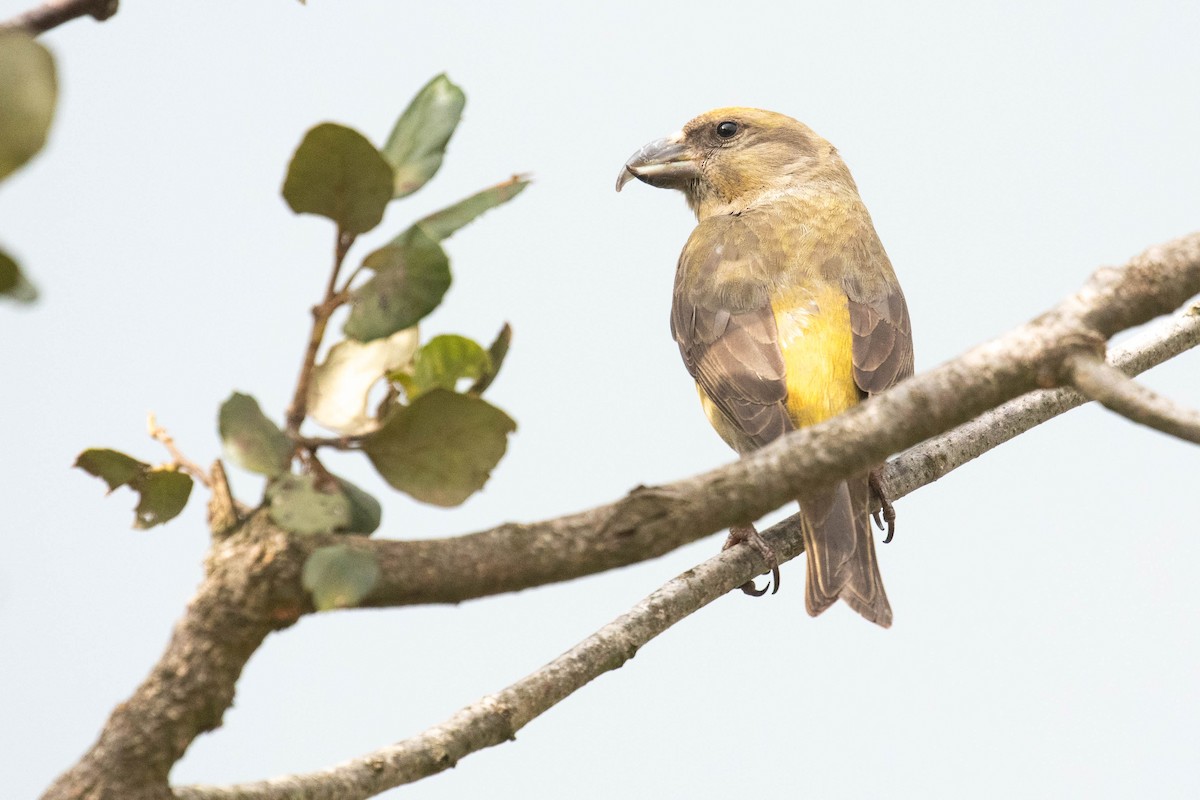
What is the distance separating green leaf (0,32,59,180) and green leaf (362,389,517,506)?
71 cm

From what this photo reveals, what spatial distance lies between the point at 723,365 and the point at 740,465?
3199 mm

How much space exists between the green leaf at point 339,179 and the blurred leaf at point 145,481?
0.55 metres

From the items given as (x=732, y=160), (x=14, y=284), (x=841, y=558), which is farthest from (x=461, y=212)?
(x=732, y=160)

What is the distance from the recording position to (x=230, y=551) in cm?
186

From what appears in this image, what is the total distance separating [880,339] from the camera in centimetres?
Result: 506

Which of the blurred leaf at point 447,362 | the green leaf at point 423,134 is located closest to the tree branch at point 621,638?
the blurred leaf at point 447,362

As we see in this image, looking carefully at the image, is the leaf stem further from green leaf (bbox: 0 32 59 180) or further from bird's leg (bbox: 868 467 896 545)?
bird's leg (bbox: 868 467 896 545)

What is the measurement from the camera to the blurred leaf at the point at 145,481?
6.98 ft

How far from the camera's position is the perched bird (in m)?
4.39

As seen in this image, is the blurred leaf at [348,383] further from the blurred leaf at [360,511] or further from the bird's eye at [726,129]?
the bird's eye at [726,129]

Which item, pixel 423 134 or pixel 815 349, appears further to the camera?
pixel 815 349

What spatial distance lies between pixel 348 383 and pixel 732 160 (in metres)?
4.99

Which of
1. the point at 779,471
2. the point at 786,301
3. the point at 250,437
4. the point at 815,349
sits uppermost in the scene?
the point at 786,301

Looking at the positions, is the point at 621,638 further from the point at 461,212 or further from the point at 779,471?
the point at 461,212
